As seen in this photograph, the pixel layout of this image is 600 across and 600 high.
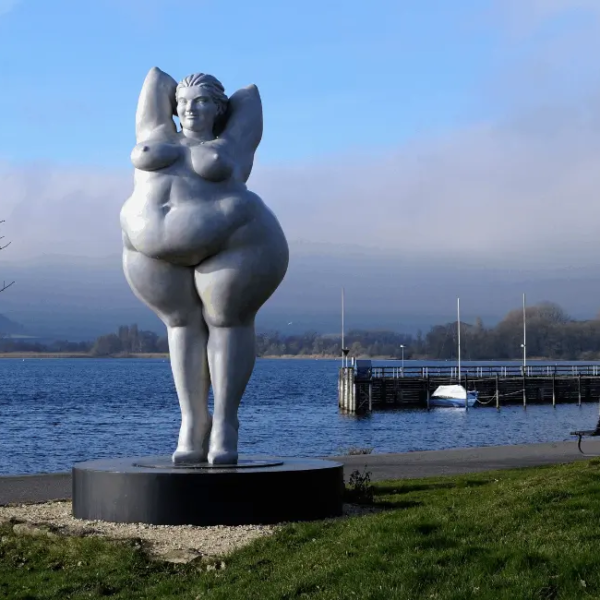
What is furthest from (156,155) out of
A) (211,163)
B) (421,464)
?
(421,464)

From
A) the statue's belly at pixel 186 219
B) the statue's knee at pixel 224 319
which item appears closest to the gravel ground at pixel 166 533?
the statue's knee at pixel 224 319

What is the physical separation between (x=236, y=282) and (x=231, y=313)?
0.29 meters

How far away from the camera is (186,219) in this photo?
28.8 feet

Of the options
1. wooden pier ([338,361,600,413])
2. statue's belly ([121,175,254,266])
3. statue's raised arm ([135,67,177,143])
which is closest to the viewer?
statue's belly ([121,175,254,266])

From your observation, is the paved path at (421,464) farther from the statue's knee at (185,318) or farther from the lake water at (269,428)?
the lake water at (269,428)

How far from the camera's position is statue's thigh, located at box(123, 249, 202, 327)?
9094 millimetres

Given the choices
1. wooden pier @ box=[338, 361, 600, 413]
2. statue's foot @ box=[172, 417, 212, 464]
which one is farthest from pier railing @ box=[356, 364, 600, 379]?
statue's foot @ box=[172, 417, 212, 464]

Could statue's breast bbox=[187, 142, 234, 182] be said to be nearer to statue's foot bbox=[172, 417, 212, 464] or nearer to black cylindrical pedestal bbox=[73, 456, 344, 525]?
statue's foot bbox=[172, 417, 212, 464]

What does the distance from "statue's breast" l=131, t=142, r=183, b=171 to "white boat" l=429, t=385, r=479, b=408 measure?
2058 inches

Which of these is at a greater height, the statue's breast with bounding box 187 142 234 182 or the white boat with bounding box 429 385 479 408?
the statue's breast with bounding box 187 142 234 182

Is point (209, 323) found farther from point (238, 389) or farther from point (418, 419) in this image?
point (418, 419)

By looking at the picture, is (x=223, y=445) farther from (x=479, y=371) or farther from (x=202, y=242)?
(x=479, y=371)

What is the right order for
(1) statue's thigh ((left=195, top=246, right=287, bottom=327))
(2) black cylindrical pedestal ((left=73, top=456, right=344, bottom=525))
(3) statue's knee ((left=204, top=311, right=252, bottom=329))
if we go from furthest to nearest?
(3) statue's knee ((left=204, top=311, right=252, bottom=329)), (1) statue's thigh ((left=195, top=246, right=287, bottom=327)), (2) black cylindrical pedestal ((left=73, top=456, right=344, bottom=525))

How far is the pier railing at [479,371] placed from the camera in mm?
62125
